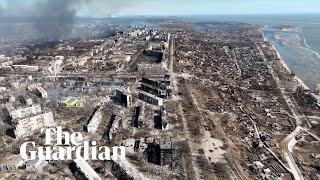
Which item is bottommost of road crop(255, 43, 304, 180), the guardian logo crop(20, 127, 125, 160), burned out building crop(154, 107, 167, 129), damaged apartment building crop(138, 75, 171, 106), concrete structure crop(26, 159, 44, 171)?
road crop(255, 43, 304, 180)

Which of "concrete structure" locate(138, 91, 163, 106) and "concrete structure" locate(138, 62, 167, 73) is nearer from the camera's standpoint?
"concrete structure" locate(138, 91, 163, 106)

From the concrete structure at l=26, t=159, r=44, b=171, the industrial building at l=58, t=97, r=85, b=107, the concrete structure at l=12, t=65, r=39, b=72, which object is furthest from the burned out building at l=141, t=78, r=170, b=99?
the concrete structure at l=12, t=65, r=39, b=72

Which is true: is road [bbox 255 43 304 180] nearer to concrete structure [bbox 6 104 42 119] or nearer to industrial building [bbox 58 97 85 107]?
industrial building [bbox 58 97 85 107]

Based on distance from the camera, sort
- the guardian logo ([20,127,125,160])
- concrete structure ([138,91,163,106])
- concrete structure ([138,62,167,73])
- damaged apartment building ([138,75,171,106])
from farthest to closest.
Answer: concrete structure ([138,62,167,73]) < damaged apartment building ([138,75,171,106]) < concrete structure ([138,91,163,106]) < the guardian logo ([20,127,125,160])

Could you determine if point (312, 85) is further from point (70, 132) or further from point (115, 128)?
point (70, 132)

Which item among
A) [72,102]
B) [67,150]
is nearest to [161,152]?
[67,150]

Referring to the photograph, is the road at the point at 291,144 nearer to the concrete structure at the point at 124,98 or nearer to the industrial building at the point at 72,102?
the concrete structure at the point at 124,98

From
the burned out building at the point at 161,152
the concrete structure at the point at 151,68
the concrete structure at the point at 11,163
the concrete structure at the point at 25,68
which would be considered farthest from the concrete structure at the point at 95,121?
the concrete structure at the point at 25,68
